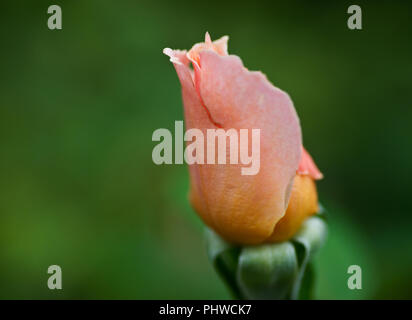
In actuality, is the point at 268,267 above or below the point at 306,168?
below

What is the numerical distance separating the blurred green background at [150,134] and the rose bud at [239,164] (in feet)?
1.90

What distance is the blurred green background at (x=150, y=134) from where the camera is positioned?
59.0 inches

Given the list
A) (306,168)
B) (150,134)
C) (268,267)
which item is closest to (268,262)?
(268,267)

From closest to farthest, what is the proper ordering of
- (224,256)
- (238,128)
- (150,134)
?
(238,128) → (224,256) → (150,134)

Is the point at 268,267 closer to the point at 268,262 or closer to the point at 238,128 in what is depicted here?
the point at 268,262

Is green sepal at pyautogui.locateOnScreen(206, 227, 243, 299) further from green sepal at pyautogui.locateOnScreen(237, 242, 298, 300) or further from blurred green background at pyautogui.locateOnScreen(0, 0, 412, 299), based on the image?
blurred green background at pyautogui.locateOnScreen(0, 0, 412, 299)

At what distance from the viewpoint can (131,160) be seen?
5.80ft

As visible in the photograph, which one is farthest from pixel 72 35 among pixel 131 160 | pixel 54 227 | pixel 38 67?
pixel 54 227

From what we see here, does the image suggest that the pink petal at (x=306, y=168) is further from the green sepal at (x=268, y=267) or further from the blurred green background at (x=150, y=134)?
the blurred green background at (x=150, y=134)

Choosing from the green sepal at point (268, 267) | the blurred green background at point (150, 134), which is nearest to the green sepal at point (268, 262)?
the green sepal at point (268, 267)

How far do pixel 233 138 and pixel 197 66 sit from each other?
115mm

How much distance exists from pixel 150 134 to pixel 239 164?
1.05m

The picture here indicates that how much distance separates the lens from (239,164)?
759mm

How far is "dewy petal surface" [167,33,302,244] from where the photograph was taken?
70 cm
